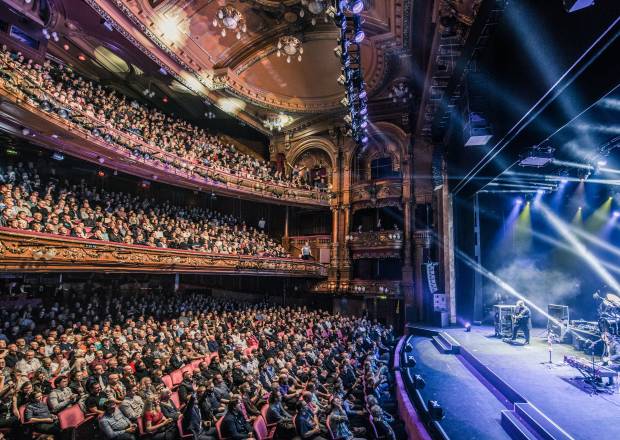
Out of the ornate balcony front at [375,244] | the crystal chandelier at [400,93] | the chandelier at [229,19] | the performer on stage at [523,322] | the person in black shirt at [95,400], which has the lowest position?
the person in black shirt at [95,400]

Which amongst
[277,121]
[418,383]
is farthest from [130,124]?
[418,383]

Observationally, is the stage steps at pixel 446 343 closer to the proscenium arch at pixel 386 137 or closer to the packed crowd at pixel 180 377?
the packed crowd at pixel 180 377

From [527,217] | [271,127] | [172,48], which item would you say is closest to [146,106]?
[172,48]

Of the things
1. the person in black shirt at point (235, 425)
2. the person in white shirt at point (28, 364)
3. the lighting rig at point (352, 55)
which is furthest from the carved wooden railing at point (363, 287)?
the person in white shirt at point (28, 364)

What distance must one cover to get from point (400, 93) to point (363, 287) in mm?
9080

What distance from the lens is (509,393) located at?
664 centimetres

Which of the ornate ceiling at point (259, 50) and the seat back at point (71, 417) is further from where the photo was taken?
the ornate ceiling at point (259, 50)

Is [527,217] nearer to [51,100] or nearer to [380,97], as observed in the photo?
[380,97]

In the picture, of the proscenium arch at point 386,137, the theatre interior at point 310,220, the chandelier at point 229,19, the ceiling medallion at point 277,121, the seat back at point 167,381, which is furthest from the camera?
the ceiling medallion at point 277,121

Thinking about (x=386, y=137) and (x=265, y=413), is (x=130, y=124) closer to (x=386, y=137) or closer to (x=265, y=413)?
(x=265, y=413)

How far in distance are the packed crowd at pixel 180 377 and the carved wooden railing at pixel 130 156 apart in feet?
14.9

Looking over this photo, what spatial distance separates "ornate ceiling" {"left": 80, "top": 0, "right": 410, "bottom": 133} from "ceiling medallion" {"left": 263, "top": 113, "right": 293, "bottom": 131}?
238 mm

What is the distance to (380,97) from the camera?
59.6 feet

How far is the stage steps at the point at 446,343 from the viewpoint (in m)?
10.5
